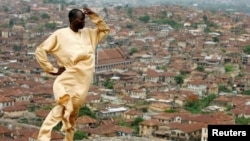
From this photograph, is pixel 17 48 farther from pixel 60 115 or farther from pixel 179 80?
pixel 60 115

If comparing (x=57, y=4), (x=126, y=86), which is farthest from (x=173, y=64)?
(x=57, y=4)

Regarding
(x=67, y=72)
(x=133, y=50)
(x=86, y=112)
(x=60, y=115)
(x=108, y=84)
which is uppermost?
(x=67, y=72)

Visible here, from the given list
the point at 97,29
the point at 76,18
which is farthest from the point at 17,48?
the point at 76,18

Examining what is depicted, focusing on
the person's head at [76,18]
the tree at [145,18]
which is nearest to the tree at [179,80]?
the person's head at [76,18]

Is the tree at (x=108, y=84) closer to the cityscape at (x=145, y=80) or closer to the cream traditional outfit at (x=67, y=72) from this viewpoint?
the cityscape at (x=145, y=80)

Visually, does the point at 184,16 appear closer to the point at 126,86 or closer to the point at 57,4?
the point at 57,4

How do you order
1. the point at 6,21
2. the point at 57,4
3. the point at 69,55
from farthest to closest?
the point at 57,4 < the point at 6,21 < the point at 69,55

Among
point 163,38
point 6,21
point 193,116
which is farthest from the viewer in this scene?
point 6,21
